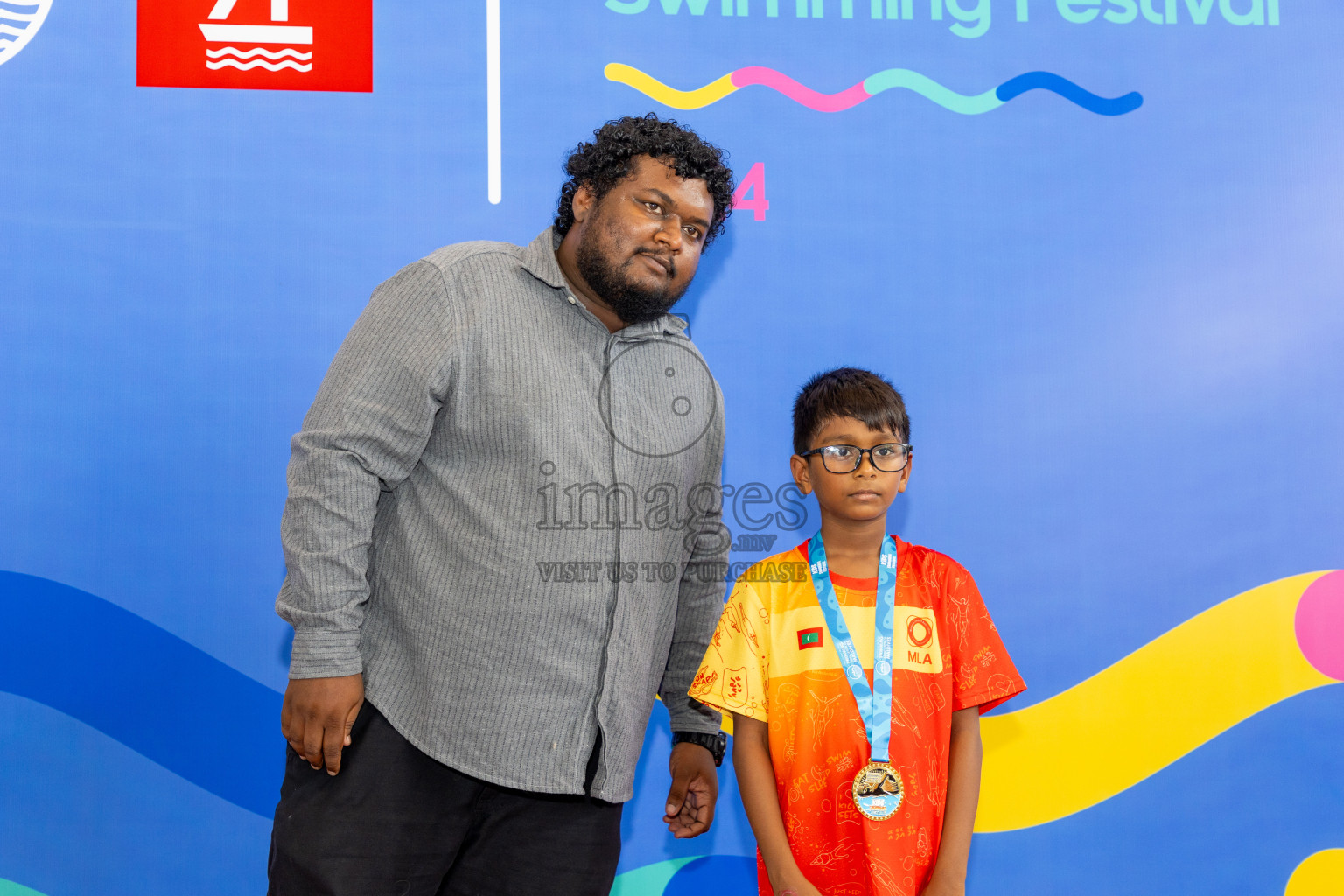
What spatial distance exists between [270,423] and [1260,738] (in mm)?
2729

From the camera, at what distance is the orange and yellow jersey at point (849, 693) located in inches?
61.9

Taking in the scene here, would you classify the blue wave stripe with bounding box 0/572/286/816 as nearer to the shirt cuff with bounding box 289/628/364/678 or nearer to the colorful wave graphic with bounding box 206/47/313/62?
the shirt cuff with bounding box 289/628/364/678

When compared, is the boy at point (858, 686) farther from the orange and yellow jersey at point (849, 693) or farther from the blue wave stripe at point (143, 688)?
the blue wave stripe at point (143, 688)

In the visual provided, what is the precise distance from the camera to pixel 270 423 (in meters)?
2.27

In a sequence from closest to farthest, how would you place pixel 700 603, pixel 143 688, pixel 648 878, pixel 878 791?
1. pixel 878 791
2. pixel 700 603
3. pixel 143 688
4. pixel 648 878

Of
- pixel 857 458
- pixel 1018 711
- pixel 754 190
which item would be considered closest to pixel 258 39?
pixel 754 190

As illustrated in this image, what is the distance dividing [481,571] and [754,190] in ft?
4.59

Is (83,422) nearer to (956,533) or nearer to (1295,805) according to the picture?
(956,533)

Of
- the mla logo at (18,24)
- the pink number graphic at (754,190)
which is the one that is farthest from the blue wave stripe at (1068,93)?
the mla logo at (18,24)

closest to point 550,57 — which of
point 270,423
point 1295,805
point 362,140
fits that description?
point 362,140

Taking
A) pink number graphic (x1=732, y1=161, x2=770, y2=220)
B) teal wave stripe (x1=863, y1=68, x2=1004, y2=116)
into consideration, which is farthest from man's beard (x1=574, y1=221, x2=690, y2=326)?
teal wave stripe (x1=863, y1=68, x2=1004, y2=116)

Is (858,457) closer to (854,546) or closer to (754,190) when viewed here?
(854,546)

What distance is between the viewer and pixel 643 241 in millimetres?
1601

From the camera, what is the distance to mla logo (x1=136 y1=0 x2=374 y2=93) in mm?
2248
